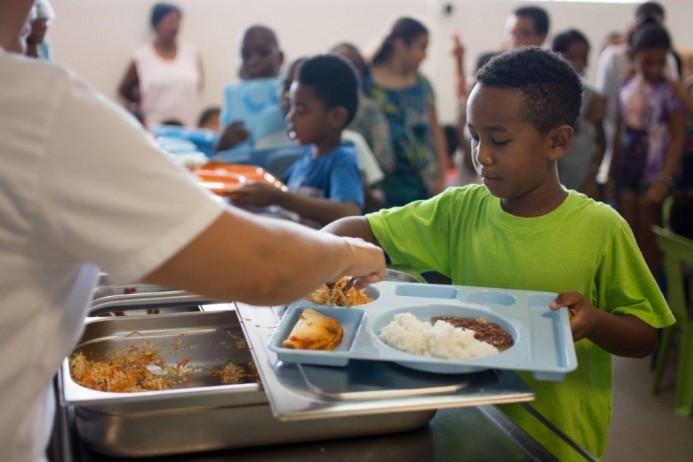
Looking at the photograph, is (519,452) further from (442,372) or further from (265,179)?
(265,179)

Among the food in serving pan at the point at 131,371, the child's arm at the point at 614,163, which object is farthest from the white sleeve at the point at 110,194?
the child's arm at the point at 614,163

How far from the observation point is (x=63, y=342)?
771mm

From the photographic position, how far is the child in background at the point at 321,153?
2.03 meters

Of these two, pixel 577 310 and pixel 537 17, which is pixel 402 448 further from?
pixel 537 17

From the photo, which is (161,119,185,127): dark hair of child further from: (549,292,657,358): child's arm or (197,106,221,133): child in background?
(549,292,657,358): child's arm

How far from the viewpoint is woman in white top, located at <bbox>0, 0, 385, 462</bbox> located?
2.14 feet

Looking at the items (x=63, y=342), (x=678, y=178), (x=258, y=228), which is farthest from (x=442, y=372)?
(x=678, y=178)

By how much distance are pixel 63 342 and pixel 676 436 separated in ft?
7.85

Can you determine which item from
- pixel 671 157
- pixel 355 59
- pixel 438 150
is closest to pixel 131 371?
pixel 355 59

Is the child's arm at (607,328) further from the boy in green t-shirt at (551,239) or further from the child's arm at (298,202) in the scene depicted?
the child's arm at (298,202)

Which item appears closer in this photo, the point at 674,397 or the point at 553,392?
the point at 553,392

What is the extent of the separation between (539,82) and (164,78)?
4042mm

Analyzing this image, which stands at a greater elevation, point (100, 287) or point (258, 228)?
point (258, 228)

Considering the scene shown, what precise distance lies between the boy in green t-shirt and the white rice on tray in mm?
267
